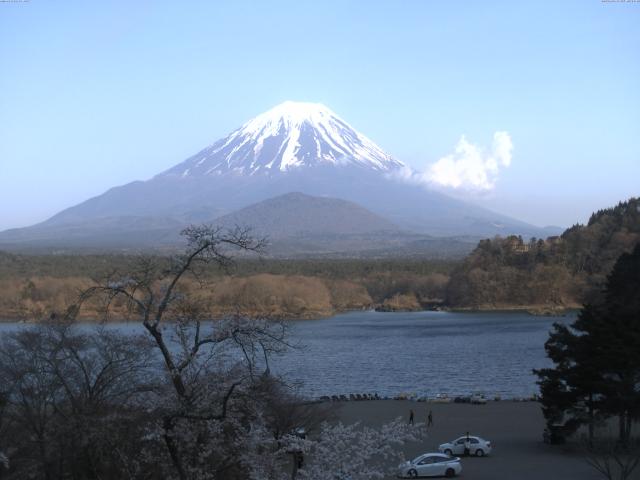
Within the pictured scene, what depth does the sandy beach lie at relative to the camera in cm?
1245

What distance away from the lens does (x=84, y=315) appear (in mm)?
49219

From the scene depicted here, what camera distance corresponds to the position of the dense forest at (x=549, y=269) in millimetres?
60444


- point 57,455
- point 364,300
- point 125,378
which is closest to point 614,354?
point 125,378

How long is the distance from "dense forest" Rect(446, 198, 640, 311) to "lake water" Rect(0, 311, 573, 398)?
10.9 m

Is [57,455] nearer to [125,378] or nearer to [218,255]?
[125,378]

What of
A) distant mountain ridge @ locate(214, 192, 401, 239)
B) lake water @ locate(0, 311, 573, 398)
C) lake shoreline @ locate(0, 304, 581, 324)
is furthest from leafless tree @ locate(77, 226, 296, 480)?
distant mountain ridge @ locate(214, 192, 401, 239)

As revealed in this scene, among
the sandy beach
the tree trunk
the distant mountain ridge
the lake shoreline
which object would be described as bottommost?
the lake shoreline

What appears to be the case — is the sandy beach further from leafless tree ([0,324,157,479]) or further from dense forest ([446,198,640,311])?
dense forest ([446,198,640,311])

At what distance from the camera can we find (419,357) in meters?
31.8

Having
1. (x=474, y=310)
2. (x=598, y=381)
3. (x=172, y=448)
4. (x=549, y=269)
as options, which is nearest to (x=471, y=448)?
(x=598, y=381)

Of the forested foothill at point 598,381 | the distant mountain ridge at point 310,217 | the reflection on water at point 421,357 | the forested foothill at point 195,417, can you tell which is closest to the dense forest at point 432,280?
the reflection on water at point 421,357

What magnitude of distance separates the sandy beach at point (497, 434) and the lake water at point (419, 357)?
191 cm

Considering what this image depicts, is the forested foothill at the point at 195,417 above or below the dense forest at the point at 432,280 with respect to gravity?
above

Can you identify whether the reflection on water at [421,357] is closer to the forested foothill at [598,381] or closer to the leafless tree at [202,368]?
the forested foothill at [598,381]
